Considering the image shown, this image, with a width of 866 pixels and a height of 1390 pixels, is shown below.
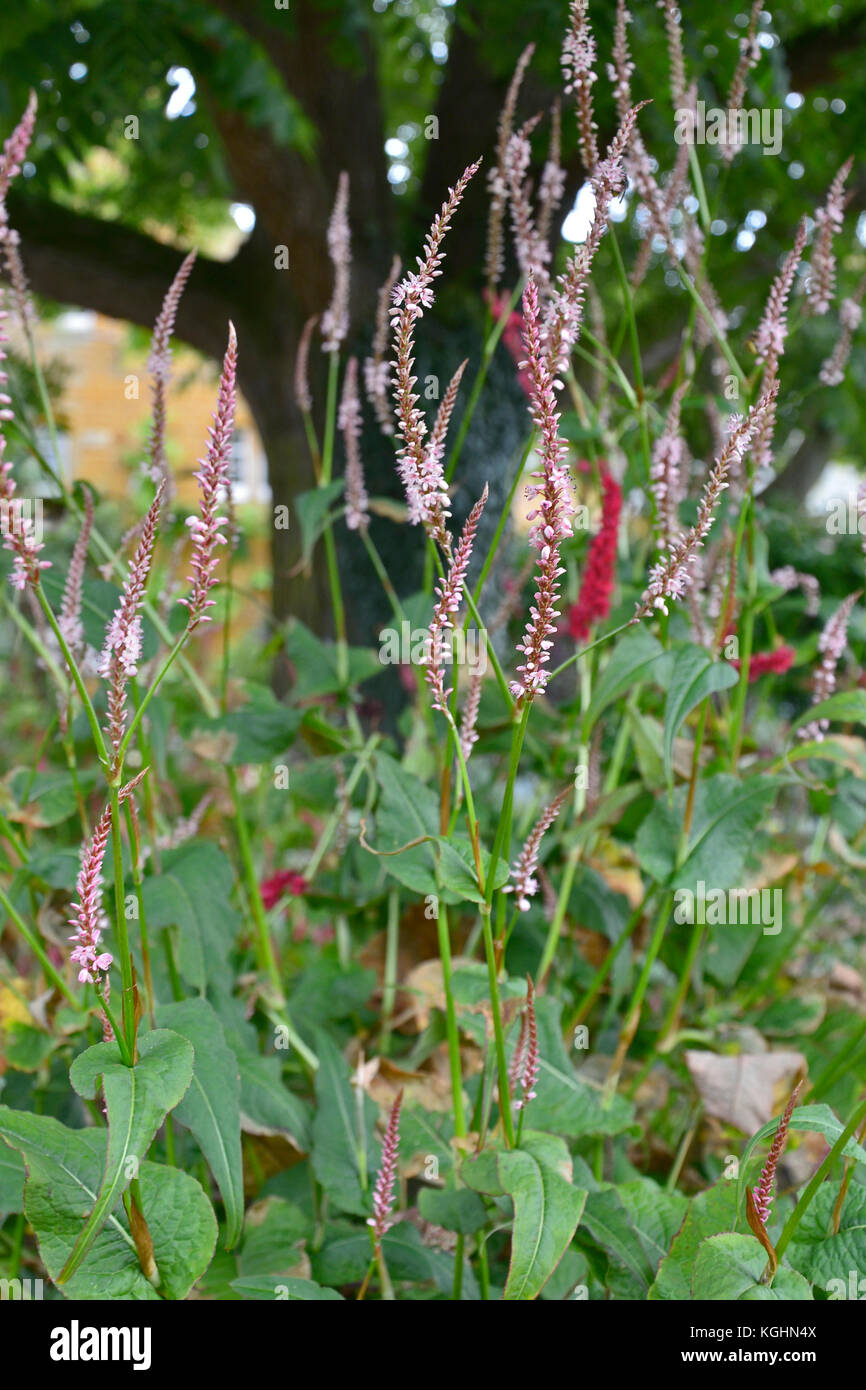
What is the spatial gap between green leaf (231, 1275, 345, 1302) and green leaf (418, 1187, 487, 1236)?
129 millimetres

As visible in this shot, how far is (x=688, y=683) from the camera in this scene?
1.13 meters

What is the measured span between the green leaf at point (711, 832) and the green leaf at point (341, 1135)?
1.43 ft

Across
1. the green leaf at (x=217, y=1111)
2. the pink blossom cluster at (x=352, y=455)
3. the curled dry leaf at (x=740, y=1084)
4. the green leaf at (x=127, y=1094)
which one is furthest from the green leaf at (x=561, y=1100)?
the pink blossom cluster at (x=352, y=455)

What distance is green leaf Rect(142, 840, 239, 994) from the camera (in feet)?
3.81

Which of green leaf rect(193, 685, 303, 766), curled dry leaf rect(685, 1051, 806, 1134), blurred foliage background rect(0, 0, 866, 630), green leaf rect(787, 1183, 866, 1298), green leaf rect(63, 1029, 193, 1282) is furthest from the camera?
blurred foliage background rect(0, 0, 866, 630)

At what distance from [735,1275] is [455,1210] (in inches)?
11.6

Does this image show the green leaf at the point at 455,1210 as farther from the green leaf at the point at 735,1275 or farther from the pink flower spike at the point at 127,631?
the pink flower spike at the point at 127,631

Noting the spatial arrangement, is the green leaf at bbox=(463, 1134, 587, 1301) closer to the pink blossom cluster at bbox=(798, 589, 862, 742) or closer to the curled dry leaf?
the curled dry leaf

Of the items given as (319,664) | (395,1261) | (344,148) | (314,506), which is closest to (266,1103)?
(395,1261)

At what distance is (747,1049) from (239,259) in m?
4.39

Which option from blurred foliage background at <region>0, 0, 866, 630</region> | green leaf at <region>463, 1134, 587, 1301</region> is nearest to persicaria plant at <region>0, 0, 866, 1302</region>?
green leaf at <region>463, 1134, 587, 1301</region>

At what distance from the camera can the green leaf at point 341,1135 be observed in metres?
1.15

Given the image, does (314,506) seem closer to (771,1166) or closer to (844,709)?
(844,709)
